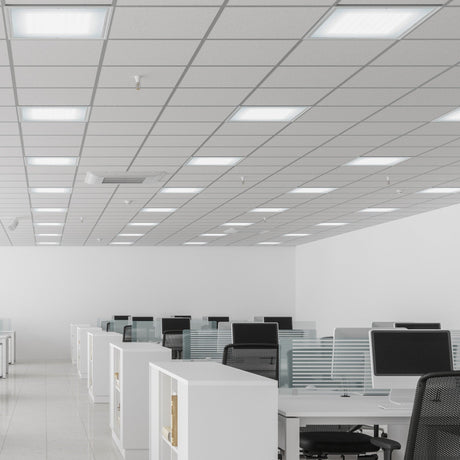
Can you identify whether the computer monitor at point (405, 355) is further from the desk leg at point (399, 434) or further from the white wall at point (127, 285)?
the white wall at point (127, 285)

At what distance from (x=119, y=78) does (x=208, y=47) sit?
96cm


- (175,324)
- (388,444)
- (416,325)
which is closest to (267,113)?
(388,444)

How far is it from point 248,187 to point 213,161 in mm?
2139

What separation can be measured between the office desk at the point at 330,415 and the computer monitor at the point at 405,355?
0.62ft

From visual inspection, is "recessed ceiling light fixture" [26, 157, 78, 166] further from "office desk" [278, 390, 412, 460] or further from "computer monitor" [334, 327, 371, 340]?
"office desk" [278, 390, 412, 460]

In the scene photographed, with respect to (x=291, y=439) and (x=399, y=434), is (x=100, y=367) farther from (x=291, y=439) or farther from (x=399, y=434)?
(x=291, y=439)

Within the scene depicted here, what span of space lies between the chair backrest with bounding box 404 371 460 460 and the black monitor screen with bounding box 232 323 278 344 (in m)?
5.83

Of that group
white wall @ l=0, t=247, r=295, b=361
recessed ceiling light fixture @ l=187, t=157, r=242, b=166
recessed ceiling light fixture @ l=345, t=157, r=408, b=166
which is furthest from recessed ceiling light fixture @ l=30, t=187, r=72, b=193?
white wall @ l=0, t=247, r=295, b=361

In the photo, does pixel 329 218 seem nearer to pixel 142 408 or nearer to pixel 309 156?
pixel 309 156

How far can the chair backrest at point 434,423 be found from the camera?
13.5 ft

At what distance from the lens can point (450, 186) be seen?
12.0 metres

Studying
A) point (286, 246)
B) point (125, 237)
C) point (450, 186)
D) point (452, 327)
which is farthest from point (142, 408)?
point (286, 246)

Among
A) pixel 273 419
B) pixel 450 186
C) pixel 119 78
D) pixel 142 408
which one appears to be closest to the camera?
pixel 273 419

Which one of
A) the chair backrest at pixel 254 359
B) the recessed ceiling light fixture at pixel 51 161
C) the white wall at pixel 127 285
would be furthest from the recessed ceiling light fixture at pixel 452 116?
the white wall at pixel 127 285
